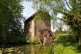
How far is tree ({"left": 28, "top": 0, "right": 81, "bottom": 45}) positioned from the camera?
24.4 metres

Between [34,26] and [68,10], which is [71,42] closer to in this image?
[68,10]

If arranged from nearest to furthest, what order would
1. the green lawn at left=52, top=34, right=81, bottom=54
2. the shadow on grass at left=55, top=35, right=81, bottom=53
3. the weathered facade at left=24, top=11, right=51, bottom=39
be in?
the green lawn at left=52, top=34, right=81, bottom=54 → the shadow on grass at left=55, top=35, right=81, bottom=53 → the weathered facade at left=24, top=11, right=51, bottom=39

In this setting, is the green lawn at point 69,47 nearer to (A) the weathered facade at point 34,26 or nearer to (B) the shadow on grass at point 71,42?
(B) the shadow on grass at point 71,42

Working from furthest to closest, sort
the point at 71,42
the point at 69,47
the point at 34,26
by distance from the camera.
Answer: the point at 34,26 → the point at 71,42 → the point at 69,47

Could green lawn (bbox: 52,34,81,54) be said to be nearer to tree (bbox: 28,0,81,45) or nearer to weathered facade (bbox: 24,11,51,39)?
tree (bbox: 28,0,81,45)

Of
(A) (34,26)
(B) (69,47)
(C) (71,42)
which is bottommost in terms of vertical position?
(B) (69,47)

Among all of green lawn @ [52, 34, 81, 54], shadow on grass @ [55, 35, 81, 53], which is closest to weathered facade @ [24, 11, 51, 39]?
shadow on grass @ [55, 35, 81, 53]

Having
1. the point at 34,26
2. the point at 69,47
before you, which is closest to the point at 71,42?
the point at 69,47

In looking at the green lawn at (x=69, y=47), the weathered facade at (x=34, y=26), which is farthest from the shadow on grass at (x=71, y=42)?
the weathered facade at (x=34, y=26)

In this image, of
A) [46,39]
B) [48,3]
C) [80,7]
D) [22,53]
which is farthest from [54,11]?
[46,39]

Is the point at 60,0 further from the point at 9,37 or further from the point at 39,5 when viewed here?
the point at 9,37

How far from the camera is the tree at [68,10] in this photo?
24.4m

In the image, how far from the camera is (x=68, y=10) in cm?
2564

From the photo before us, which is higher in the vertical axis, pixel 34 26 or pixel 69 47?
pixel 34 26
